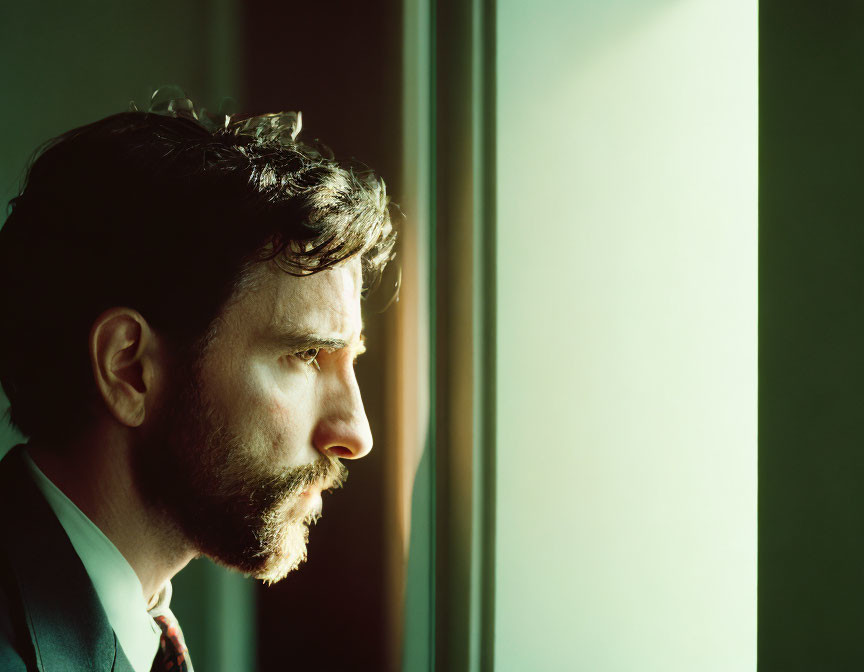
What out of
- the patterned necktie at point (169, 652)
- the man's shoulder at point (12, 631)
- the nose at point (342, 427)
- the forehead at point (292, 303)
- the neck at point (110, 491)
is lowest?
the patterned necktie at point (169, 652)

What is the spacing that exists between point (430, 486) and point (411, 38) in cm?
81

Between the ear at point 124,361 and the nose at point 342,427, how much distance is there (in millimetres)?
237

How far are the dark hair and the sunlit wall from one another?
36 cm

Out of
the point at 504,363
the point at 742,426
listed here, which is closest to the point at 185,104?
the point at 504,363

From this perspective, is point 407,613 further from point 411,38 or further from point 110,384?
point 411,38

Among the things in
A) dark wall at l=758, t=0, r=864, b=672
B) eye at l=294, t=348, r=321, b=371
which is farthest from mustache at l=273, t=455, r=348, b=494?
dark wall at l=758, t=0, r=864, b=672

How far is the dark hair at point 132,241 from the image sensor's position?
2.94 feet

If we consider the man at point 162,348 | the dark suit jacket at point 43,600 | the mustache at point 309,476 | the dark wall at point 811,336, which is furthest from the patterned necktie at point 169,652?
the dark wall at point 811,336

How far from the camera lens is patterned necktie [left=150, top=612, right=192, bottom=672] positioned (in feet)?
3.18

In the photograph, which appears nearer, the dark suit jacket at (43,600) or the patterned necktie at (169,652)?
the dark suit jacket at (43,600)

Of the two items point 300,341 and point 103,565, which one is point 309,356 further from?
point 103,565

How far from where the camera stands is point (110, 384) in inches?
34.3

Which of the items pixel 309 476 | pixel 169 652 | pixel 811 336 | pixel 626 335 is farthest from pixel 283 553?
pixel 811 336

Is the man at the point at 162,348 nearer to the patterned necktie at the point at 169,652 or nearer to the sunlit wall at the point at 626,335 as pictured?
the patterned necktie at the point at 169,652
